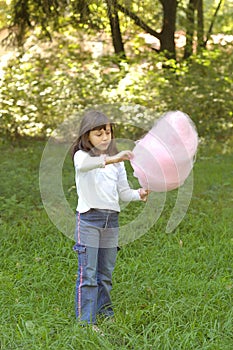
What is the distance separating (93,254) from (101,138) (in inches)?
25.1

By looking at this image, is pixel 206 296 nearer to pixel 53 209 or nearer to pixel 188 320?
pixel 188 320

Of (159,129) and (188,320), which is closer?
(159,129)

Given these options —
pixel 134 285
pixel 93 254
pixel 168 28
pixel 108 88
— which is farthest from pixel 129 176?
pixel 168 28

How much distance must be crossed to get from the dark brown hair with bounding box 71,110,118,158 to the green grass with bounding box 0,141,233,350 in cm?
95

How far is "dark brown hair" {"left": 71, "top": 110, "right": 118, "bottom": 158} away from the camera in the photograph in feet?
11.3

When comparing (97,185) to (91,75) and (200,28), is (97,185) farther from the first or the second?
(200,28)

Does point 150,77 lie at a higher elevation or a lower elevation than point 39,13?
lower

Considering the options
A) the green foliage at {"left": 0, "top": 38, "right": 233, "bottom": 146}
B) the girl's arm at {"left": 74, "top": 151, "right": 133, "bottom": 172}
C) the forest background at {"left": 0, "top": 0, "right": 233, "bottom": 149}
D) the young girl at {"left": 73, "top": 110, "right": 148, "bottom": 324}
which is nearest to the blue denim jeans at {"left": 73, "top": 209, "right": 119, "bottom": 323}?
Answer: the young girl at {"left": 73, "top": 110, "right": 148, "bottom": 324}

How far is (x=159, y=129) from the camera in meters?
3.44

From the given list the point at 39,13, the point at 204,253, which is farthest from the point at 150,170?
the point at 39,13

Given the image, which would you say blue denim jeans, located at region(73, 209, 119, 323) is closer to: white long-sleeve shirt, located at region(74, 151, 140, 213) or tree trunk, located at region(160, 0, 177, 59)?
white long-sleeve shirt, located at region(74, 151, 140, 213)

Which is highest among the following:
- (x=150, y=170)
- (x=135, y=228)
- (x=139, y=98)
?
(x=150, y=170)

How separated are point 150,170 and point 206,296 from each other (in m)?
1.12

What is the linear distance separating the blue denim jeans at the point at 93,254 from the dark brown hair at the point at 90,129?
0.33 meters
